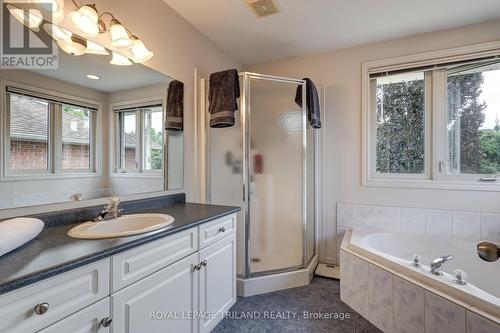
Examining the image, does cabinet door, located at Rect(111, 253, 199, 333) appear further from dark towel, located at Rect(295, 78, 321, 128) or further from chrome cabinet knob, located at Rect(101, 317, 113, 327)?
dark towel, located at Rect(295, 78, 321, 128)

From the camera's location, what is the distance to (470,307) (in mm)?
1166

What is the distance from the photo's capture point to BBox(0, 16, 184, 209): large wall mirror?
3.72 feet

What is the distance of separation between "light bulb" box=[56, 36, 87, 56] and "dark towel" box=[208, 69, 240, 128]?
96 centimetres

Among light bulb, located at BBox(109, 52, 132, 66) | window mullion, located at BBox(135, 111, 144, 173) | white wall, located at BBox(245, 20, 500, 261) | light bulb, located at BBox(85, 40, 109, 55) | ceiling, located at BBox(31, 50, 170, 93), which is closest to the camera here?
ceiling, located at BBox(31, 50, 170, 93)

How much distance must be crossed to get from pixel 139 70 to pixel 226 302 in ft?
5.61

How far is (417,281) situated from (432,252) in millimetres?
887

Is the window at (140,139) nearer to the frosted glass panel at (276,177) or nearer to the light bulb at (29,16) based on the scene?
A: the light bulb at (29,16)

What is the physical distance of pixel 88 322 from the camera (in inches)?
34.5

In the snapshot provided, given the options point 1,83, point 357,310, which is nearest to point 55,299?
point 1,83

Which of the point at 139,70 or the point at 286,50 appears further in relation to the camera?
the point at 286,50

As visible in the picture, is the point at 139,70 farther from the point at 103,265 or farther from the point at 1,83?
the point at 103,265

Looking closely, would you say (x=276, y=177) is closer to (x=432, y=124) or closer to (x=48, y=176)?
(x=432, y=124)

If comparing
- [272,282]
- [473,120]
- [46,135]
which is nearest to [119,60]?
[46,135]

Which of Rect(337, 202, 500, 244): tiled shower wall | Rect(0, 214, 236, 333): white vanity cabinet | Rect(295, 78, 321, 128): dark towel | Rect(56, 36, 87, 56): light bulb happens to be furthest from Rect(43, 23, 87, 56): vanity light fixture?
Rect(337, 202, 500, 244): tiled shower wall
